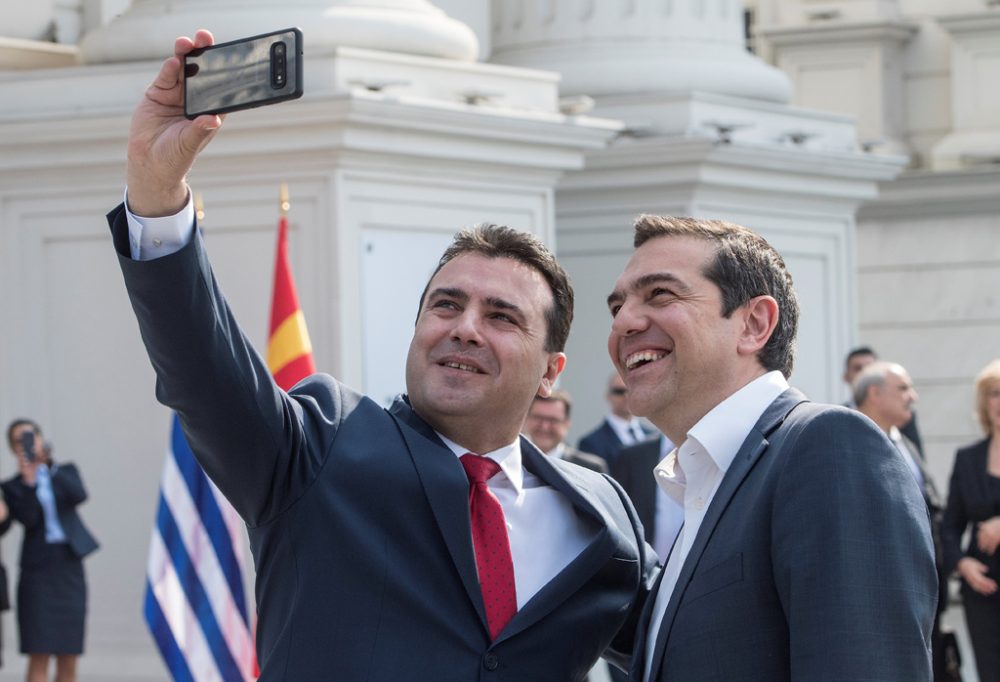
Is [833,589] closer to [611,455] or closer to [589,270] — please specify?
[611,455]

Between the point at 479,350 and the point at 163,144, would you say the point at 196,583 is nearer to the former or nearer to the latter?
the point at 479,350

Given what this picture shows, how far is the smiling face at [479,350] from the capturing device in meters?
3.70

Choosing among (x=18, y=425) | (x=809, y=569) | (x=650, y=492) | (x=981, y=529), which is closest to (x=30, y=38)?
(x=18, y=425)

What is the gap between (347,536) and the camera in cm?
347

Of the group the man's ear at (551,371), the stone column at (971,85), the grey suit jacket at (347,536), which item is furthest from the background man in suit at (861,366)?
the grey suit jacket at (347,536)

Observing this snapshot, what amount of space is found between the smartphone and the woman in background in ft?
20.4

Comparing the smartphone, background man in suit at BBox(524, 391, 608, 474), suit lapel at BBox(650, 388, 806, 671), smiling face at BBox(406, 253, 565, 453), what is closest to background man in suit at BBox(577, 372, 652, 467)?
background man in suit at BBox(524, 391, 608, 474)

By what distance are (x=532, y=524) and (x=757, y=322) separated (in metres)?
0.65

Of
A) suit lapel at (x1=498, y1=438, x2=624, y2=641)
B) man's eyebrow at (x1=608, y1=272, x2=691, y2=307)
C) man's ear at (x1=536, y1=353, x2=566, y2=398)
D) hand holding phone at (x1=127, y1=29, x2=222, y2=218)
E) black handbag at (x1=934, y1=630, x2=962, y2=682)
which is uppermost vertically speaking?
hand holding phone at (x1=127, y1=29, x2=222, y2=218)

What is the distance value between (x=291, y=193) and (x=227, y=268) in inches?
17.7

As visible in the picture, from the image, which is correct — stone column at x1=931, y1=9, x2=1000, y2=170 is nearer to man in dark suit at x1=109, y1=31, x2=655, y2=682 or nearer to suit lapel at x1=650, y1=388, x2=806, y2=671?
man in dark suit at x1=109, y1=31, x2=655, y2=682

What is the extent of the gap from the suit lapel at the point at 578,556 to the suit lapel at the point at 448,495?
0.10 metres

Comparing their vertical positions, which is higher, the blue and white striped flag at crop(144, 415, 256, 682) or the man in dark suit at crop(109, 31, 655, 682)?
the man in dark suit at crop(109, 31, 655, 682)

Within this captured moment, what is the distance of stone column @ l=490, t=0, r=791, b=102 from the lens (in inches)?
434
